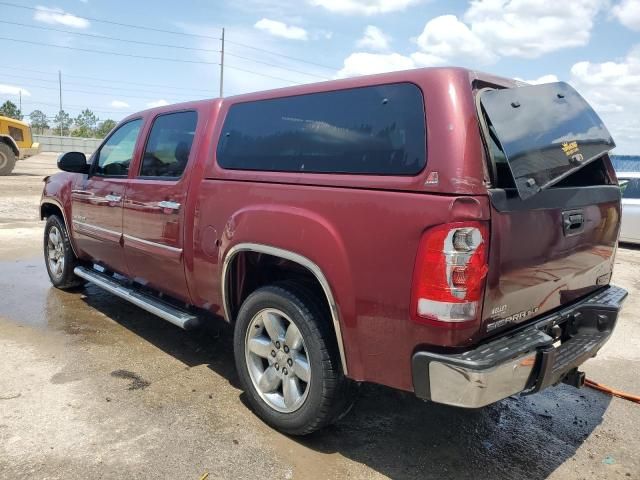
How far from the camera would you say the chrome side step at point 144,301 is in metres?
3.87

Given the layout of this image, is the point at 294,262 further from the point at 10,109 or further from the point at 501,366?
the point at 10,109

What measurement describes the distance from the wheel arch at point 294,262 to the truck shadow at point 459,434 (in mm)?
650

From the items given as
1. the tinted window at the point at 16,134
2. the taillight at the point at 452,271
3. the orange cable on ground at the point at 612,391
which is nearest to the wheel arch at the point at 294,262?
the taillight at the point at 452,271

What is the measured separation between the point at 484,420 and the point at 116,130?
13.6 feet

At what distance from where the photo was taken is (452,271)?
7.73 ft

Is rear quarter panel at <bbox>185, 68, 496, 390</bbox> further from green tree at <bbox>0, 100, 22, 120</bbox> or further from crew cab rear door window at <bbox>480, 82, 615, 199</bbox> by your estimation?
green tree at <bbox>0, 100, 22, 120</bbox>

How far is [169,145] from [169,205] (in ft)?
1.86

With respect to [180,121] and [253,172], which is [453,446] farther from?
[180,121]

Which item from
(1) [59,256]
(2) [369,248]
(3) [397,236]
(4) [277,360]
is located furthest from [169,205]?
(1) [59,256]

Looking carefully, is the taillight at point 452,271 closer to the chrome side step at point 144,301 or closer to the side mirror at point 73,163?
the chrome side step at point 144,301

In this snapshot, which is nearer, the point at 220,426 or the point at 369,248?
the point at 369,248

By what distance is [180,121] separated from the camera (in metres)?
4.21

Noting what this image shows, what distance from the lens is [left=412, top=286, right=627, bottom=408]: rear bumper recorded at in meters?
2.34

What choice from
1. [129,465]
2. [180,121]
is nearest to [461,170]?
[129,465]
